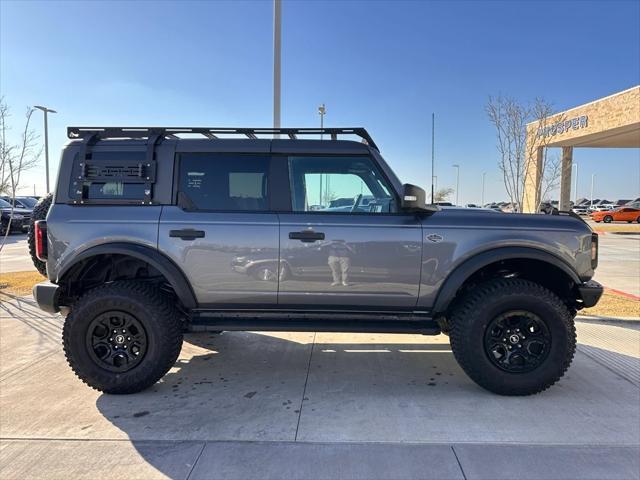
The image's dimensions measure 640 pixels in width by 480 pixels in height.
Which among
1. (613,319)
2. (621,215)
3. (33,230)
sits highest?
(621,215)

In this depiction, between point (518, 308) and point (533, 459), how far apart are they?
1.21m

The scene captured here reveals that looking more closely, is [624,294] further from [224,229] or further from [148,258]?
[148,258]

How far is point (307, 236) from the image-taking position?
12.0ft

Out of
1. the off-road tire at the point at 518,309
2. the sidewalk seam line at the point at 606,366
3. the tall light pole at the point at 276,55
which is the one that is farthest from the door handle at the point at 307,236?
the tall light pole at the point at 276,55

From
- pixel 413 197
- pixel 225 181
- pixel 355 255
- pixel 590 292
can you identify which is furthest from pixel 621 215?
pixel 225 181

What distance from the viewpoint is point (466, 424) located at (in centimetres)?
324

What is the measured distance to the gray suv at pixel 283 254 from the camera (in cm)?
368

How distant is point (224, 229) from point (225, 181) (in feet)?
1.47

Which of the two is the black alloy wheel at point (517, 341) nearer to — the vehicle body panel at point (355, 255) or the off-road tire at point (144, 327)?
the vehicle body panel at point (355, 255)

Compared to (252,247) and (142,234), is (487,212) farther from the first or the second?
(142,234)

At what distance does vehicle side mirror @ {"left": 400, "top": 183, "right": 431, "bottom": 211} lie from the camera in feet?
11.7

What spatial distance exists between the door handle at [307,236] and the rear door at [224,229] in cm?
15

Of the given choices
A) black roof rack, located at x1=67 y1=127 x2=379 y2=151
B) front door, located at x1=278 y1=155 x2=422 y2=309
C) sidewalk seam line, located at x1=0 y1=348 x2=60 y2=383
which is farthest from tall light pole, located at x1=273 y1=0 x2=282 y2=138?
sidewalk seam line, located at x1=0 y1=348 x2=60 y2=383

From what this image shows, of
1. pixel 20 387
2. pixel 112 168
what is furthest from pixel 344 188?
pixel 20 387
